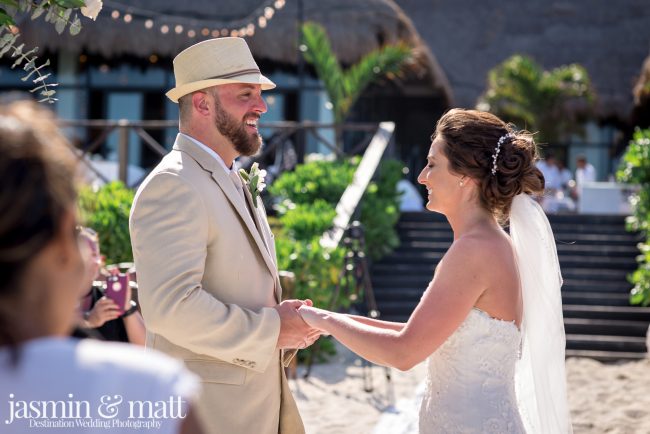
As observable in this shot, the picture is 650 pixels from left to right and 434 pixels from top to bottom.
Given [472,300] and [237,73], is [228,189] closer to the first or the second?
[237,73]

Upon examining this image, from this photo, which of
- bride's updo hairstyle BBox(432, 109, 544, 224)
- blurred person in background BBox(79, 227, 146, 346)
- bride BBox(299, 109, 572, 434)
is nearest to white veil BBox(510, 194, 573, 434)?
bride BBox(299, 109, 572, 434)

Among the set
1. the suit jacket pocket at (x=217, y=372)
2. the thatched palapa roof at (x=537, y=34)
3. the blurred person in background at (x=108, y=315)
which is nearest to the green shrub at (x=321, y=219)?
the blurred person in background at (x=108, y=315)

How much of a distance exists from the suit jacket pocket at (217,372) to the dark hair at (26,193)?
1.73 meters

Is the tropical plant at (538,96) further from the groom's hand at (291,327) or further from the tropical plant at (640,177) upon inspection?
the groom's hand at (291,327)

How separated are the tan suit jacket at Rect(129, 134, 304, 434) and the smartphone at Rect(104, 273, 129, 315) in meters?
1.15

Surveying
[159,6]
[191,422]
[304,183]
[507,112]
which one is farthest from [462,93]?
[191,422]

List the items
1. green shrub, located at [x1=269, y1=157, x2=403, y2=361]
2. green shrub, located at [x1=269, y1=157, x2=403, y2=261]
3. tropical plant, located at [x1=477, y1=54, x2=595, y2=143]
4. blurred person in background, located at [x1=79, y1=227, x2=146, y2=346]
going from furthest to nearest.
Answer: tropical plant, located at [x1=477, y1=54, x2=595, y2=143] < green shrub, located at [x1=269, y1=157, x2=403, y2=261] < green shrub, located at [x1=269, y1=157, x2=403, y2=361] < blurred person in background, located at [x1=79, y1=227, x2=146, y2=346]

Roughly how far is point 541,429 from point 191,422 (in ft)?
7.45

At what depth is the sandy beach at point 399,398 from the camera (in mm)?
6508

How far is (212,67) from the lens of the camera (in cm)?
320

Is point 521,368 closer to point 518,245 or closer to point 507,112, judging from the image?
point 518,245

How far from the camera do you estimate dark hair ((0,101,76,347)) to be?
116 cm

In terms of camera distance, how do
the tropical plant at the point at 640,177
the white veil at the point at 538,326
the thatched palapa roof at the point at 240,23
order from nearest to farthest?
1. the white veil at the point at 538,326
2. the tropical plant at the point at 640,177
3. the thatched palapa roof at the point at 240,23

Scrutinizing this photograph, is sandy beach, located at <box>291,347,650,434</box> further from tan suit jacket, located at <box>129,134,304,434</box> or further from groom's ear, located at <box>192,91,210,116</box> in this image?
groom's ear, located at <box>192,91,210,116</box>
